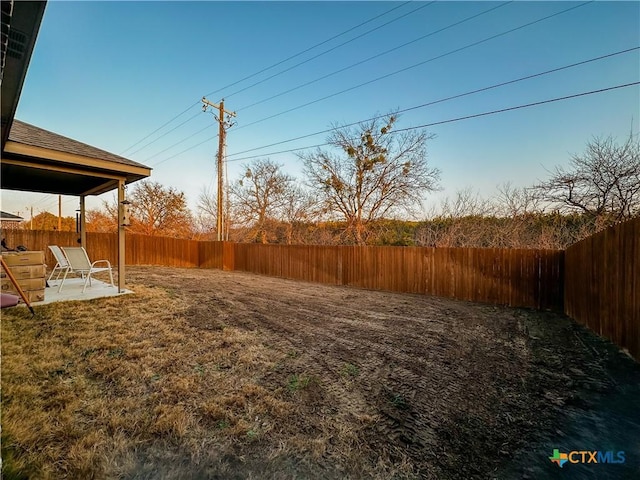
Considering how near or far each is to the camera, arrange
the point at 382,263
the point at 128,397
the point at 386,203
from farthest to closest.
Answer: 1. the point at 386,203
2. the point at 382,263
3. the point at 128,397

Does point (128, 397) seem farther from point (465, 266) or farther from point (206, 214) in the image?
Answer: point (206, 214)

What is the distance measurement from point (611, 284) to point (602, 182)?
5.10 meters

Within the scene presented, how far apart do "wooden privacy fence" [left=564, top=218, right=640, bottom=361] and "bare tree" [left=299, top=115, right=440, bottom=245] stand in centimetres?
721

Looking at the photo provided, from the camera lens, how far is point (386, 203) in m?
11.6

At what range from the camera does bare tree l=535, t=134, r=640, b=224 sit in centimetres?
604

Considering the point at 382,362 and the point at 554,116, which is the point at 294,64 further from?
the point at 382,362

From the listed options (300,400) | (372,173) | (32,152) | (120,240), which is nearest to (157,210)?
(372,173)

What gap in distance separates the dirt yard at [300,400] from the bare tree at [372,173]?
8109 mm

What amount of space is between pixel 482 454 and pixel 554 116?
26.6 ft

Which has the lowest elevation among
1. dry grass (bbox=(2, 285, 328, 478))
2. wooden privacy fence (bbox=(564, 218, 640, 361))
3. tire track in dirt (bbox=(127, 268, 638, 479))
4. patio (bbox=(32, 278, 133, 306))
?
tire track in dirt (bbox=(127, 268, 638, 479))

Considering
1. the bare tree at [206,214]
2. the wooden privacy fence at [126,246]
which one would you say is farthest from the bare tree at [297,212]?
the bare tree at [206,214]

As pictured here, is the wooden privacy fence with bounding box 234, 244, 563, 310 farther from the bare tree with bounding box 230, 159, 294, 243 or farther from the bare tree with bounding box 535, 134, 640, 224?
the bare tree with bounding box 230, 159, 294, 243

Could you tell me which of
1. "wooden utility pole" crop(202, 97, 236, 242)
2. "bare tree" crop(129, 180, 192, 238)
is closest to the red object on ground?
"wooden utility pole" crop(202, 97, 236, 242)

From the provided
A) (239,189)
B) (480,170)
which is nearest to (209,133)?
(239,189)
